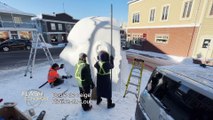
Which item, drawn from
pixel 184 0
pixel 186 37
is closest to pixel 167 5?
pixel 184 0

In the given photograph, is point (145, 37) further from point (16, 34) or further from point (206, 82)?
point (16, 34)

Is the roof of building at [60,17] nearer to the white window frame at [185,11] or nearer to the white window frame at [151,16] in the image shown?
the white window frame at [151,16]

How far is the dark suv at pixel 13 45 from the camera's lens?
46.9 feet

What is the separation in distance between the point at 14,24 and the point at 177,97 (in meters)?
25.7

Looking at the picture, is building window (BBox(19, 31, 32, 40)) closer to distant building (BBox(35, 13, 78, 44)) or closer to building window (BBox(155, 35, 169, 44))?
distant building (BBox(35, 13, 78, 44))

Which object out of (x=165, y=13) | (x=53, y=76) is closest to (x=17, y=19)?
(x=53, y=76)

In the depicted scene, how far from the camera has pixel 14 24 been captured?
19562 millimetres

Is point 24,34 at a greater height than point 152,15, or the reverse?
point 152,15

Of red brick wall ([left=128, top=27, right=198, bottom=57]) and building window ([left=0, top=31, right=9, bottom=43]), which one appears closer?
red brick wall ([left=128, top=27, right=198, bottom=57])

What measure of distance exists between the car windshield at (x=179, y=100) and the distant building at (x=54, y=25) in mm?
26429

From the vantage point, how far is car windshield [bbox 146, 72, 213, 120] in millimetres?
1241

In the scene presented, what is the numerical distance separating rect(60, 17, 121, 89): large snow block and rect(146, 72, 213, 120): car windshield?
2.42 meters

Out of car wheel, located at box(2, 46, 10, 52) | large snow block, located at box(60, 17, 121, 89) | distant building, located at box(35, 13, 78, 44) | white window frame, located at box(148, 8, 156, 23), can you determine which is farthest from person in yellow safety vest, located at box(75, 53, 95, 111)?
distant building, located at box(35, 13, 78, 44)

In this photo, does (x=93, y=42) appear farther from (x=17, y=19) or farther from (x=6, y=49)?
(x=17, y=19)
